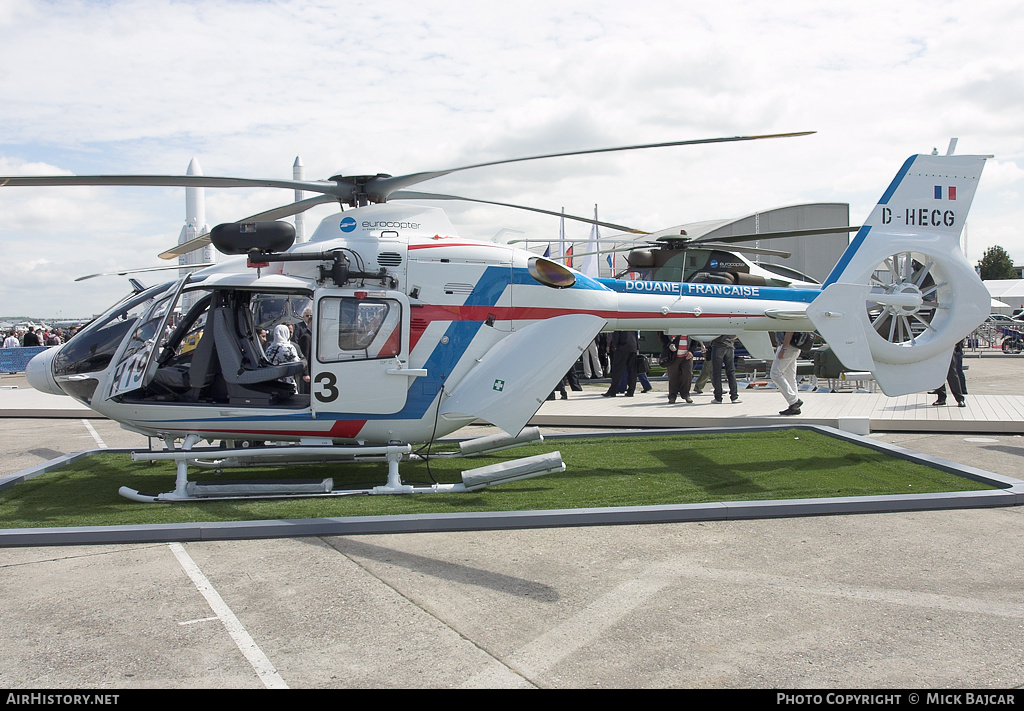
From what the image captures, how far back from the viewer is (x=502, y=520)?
238 inches

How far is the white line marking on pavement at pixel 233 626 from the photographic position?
3.64 meters

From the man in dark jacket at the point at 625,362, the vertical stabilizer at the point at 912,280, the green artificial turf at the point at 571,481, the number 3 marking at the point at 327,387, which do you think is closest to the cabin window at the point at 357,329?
the number 3 marking at the point at 327,387

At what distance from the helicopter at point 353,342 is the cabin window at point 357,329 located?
0.04 ft

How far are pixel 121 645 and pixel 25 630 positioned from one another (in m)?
0.67

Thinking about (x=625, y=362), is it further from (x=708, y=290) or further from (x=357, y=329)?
(x=357, y=329)

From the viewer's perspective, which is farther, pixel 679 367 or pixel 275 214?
pixel 679 367

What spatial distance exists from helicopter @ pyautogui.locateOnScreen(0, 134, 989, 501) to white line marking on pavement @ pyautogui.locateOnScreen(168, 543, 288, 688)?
168cm

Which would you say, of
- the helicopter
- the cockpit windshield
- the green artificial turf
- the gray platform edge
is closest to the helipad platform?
the green artificial turf

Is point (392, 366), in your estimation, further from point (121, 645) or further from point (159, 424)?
point (121, 645)

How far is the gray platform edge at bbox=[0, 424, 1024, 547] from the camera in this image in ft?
18.8

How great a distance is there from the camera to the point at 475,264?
7648 millimetres

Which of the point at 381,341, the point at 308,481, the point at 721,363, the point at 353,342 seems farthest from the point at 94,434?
the point at 721,363

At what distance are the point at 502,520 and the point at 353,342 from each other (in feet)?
7.92

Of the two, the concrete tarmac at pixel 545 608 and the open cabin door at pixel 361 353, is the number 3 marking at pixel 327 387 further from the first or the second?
the concrete tarmac at pixel 545 608
